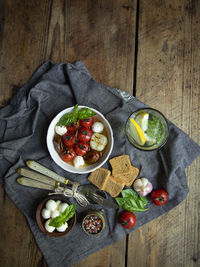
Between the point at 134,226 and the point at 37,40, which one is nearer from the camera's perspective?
the point at 134,226

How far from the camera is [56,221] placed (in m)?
1.56

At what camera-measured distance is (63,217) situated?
5.14ft

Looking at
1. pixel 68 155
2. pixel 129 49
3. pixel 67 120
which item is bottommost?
pixel 68 155

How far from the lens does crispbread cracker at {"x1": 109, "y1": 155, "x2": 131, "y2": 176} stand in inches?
68.9

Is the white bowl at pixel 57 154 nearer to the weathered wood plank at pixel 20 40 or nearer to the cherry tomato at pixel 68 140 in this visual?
the cherry tomato at pixel 68 140

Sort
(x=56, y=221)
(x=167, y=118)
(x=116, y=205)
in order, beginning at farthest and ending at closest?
1. (x=167, y=118)
2. (x=116, y=205)
3. (x=56, y=221)

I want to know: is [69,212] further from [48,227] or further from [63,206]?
[48,227]

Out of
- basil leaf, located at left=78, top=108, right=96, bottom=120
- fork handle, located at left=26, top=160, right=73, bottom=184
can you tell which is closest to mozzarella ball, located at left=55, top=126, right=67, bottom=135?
basil leaf, located at left=78, top=108, right=96, bottom=120

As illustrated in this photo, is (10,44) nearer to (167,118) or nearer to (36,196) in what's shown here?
(36,196)

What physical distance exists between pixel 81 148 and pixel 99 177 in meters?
0.23

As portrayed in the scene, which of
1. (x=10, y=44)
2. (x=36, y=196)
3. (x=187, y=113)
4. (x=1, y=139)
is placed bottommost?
(x=36, y=196)

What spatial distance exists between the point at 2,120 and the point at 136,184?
1.03m

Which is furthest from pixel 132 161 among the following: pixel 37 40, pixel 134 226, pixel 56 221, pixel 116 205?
pixel 37 40

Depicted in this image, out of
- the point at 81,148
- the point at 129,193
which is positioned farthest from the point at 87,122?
the point at 129,193
